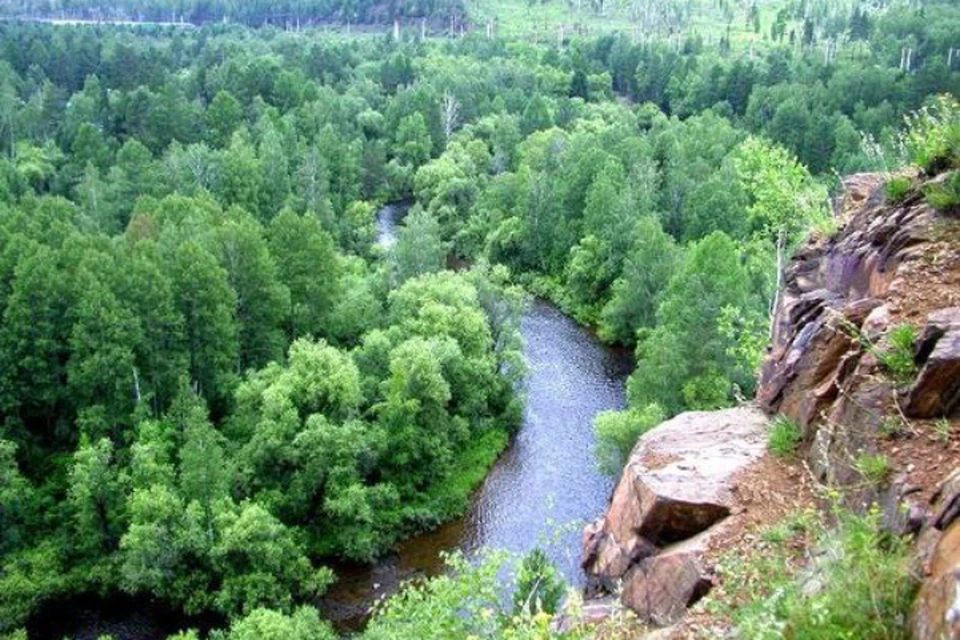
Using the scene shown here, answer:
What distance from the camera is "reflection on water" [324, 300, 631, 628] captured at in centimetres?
4459

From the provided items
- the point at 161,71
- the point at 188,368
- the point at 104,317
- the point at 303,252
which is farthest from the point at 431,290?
the point at 161,71

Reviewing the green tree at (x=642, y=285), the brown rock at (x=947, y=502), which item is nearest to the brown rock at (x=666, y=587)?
the brown rock at (x=947, y=502)

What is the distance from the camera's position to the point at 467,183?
329ft

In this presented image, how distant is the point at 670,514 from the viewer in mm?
19766

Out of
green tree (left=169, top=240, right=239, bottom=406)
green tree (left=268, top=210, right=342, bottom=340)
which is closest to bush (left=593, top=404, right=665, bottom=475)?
green tree (left=169, top=240, right=239, bottom=406)

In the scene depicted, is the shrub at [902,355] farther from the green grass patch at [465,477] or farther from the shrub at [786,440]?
the green grass patch at [465,477]

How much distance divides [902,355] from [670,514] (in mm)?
5688

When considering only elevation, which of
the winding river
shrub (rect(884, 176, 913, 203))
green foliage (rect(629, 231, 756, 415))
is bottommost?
the winding river

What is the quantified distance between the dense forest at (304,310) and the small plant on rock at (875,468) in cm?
694

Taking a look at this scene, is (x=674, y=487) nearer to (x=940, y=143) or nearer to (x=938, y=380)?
(x=938, y=380)

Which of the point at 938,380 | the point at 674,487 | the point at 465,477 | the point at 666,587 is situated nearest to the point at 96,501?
the point at 465,477

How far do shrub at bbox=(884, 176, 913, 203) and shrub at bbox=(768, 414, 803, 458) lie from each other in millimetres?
6814

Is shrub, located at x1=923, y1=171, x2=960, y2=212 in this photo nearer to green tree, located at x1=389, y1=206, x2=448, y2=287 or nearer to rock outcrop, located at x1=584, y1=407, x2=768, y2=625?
rock outcrop, located at x1=584, y1=407, x2=768, y2=625

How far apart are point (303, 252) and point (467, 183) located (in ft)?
140
